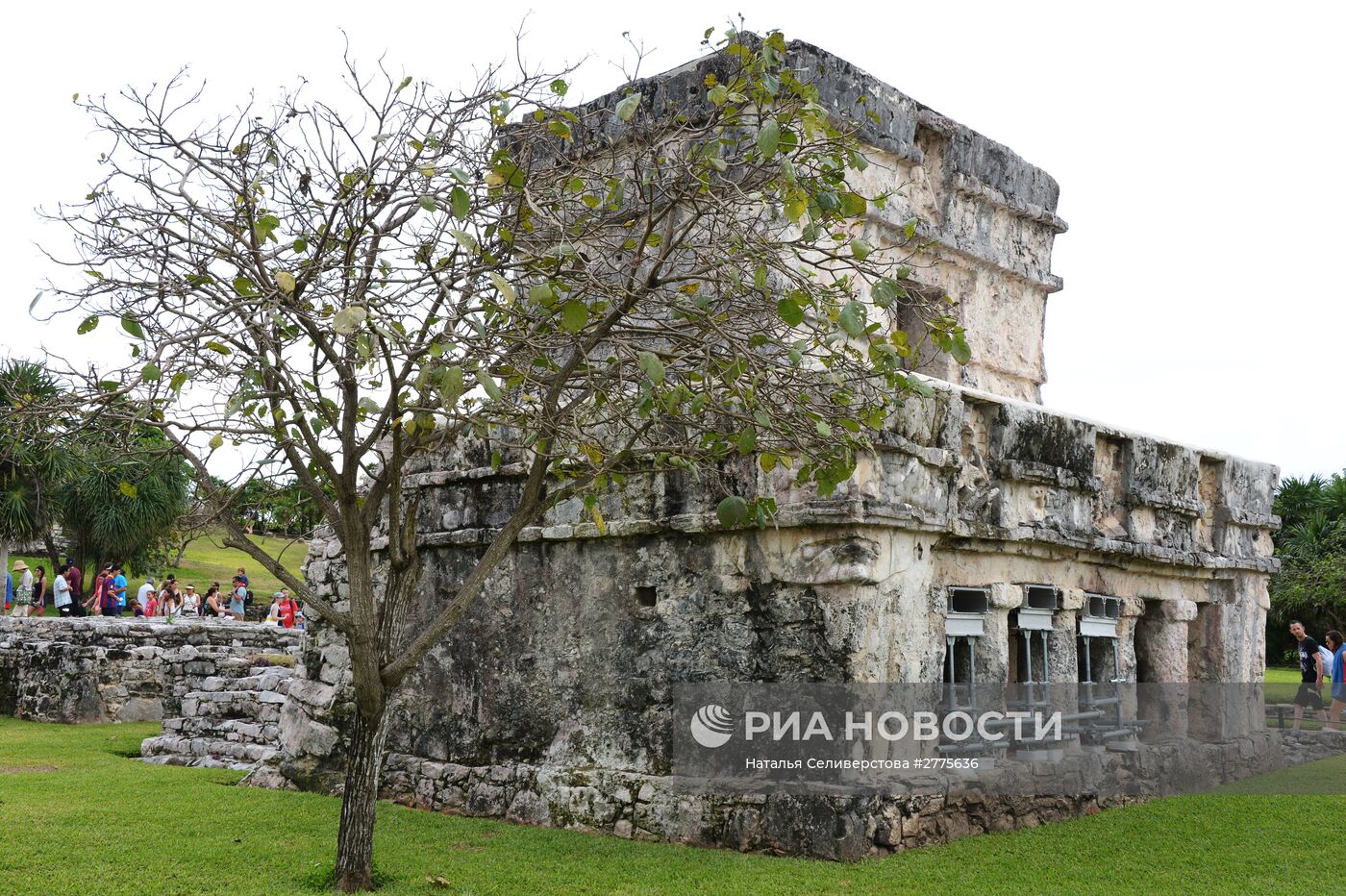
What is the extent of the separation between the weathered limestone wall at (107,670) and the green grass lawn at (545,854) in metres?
4.48

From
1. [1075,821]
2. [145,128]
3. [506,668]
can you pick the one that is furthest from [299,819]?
[1075,821]

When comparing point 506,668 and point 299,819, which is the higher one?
point 506,668

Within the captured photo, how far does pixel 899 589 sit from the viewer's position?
6465mm

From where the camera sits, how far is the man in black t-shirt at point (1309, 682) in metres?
11.5

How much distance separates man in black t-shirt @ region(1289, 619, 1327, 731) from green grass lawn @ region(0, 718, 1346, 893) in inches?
142

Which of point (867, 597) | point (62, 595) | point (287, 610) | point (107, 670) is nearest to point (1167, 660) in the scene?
point (867, 597)

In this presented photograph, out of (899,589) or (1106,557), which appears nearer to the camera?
(899,589)

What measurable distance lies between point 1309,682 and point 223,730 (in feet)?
35.6


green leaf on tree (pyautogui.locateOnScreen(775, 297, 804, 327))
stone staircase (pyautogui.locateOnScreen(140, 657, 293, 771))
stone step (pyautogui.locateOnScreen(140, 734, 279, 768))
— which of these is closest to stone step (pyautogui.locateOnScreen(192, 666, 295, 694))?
stone staircase (pyautogui.locateOnScreen(140, 657, 293, 771))

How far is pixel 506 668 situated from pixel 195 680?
6.29 meters

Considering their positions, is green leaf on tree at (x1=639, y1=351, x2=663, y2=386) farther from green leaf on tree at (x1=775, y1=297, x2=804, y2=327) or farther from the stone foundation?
the stone foundation

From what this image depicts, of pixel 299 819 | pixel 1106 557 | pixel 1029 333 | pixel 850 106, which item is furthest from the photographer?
pixel 1029 333

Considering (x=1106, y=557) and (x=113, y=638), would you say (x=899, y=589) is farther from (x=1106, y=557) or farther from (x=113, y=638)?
(x=113, y=638)

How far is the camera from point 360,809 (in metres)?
5.53
